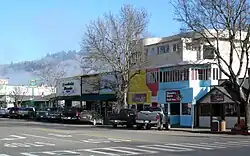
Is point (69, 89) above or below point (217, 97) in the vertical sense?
above

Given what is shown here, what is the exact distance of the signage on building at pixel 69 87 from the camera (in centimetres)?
6619

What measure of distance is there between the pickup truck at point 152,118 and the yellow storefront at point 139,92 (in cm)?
1145

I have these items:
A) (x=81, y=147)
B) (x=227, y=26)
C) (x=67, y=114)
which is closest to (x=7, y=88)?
(x=67, y=114)

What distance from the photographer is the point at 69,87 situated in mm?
68750

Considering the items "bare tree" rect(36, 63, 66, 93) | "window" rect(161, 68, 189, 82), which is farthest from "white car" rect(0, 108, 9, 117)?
"window" rect(161, 68, 189, 82)

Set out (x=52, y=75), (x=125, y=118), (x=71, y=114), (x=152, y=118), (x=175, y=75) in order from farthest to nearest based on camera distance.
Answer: (x=52, y=75) < (x=71, y=114) < (x=175, y=75) < (x=125, y=118) < (x=152, y=118)

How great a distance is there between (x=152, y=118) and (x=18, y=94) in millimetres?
71547

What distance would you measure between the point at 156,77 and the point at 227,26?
1762cm

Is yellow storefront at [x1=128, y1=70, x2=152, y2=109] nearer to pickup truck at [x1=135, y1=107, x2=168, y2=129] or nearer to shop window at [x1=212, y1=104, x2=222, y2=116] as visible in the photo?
shop window at [x1=212, y1=104, x2=222, y2=116]

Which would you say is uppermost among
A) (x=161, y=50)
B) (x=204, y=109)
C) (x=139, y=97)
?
(x=161, y=50)

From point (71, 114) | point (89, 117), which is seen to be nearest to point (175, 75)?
point (89, 117)

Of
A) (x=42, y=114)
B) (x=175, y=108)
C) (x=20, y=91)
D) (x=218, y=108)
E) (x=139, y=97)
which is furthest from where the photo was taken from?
(x=20, y=91)

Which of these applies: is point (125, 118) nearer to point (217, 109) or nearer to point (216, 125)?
point (217, 109)

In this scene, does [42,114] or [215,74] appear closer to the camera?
[215,74]
